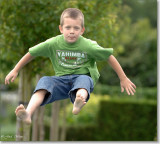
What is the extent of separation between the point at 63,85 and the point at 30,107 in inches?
20.8

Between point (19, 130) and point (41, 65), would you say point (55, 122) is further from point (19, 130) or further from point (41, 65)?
point (41, 65)

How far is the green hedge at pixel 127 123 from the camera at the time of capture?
12.7 metres

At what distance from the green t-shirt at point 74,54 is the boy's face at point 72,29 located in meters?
0.13

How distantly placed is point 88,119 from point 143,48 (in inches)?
547

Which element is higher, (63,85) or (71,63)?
(71,63)

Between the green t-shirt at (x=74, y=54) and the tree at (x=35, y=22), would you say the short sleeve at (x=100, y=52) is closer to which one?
the green t-shirt at (x=74, y=54)

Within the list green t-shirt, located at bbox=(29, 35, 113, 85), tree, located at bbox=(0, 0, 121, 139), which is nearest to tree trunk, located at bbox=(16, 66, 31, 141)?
tree, located at bbox=(0, 0, 121, 139)

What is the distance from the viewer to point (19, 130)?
6.50m

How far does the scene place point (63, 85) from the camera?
3918 millimetres

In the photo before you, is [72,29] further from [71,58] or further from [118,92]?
[118,92]

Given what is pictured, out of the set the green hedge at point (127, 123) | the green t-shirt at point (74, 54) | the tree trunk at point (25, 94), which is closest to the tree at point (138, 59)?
the green hedge at point (127, 123)

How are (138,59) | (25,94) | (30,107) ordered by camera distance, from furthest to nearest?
(138,59), (25,94), (30,107)

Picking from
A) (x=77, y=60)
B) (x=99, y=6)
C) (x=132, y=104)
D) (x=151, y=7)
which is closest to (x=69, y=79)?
(x=77, y=60)

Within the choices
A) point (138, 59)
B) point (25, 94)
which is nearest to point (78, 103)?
point (25, 94)
